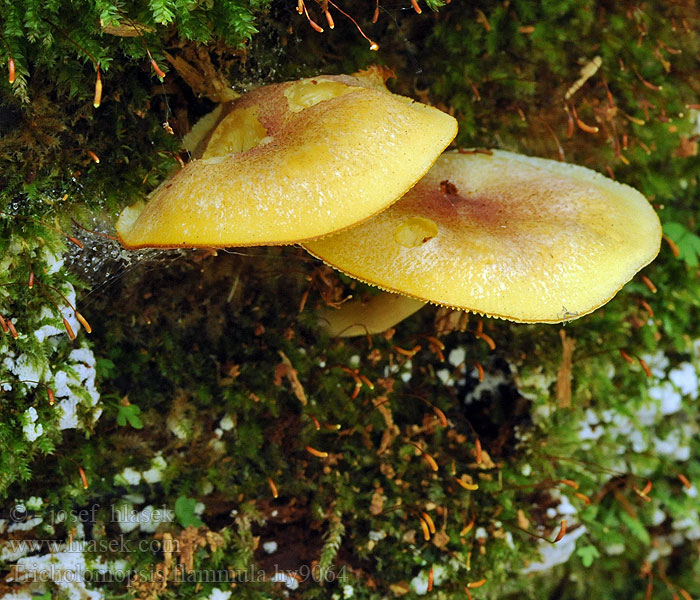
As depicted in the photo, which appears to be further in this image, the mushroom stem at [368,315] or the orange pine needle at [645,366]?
the orange pine needle at [645,366]

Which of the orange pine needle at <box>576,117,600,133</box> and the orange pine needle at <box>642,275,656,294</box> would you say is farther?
the orange pine needle at <box>642,275,656,294</box>

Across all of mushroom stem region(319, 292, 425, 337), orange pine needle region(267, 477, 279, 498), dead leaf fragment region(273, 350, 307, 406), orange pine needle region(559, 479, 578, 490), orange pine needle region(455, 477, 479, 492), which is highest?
mushroom stem region(319, 292, 425, 337)

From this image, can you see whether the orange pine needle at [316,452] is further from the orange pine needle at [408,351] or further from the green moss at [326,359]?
the orange pine needle at [408,351]

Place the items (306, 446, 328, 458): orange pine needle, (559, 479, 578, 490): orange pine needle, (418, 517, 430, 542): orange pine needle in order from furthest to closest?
(559, 479, 578, 490): orange pine needle
(418, 517, 430, 542): orange pine needle
(306, 446, 328, 458): orange pine needle

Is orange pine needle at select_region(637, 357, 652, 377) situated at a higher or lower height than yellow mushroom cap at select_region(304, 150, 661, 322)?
lower

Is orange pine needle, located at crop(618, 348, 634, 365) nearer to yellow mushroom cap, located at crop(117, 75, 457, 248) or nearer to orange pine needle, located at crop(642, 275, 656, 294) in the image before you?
orange pine needle, located at crop(642, 275, 656, 294)

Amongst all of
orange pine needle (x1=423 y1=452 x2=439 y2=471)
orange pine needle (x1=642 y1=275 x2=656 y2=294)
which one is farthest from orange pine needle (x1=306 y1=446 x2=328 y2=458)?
orange pine needle (x1=642 y1=275 x2=656 y2=294)

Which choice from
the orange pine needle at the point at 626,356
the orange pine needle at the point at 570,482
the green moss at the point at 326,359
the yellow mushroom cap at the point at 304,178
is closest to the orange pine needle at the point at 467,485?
the green moss at the point at 326,359

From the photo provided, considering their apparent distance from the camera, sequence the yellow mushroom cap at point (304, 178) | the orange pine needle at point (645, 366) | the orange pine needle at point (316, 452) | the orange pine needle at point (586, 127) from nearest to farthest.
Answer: the yellow mushroom cap at point (304, 178) < the orange pine needle at point (316, 452) < the orange pine needle at point (586, 127) < the orange pine needle at point (645, 366)

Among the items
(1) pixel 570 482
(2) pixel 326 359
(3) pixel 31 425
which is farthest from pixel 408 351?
(3) pixel 31 425
